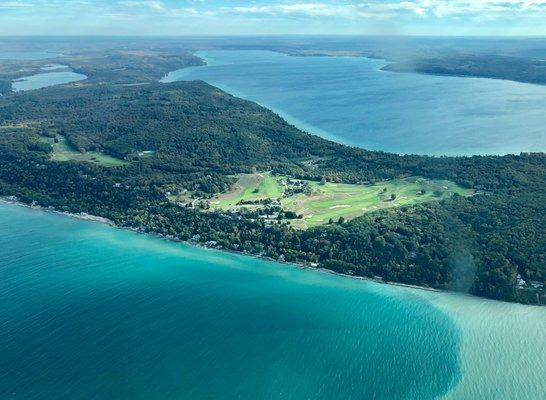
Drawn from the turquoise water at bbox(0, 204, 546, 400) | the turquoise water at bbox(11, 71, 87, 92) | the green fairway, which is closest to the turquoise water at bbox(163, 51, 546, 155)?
the green fairway

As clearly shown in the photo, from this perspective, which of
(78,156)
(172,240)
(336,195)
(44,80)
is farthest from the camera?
(44,80)

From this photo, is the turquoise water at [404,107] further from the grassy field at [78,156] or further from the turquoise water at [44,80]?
the grassy field at [78,156]

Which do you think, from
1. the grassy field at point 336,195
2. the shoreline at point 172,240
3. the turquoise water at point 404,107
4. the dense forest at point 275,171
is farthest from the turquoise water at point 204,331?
the turquoise water at point 404,107

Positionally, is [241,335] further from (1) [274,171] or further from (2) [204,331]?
(1) [274,171]

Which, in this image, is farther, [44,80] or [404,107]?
[44,80]

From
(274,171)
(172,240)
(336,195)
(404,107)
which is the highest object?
(404,107)

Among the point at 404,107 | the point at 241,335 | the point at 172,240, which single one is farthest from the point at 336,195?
the point at 404,107

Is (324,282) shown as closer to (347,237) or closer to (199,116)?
(347,237)
